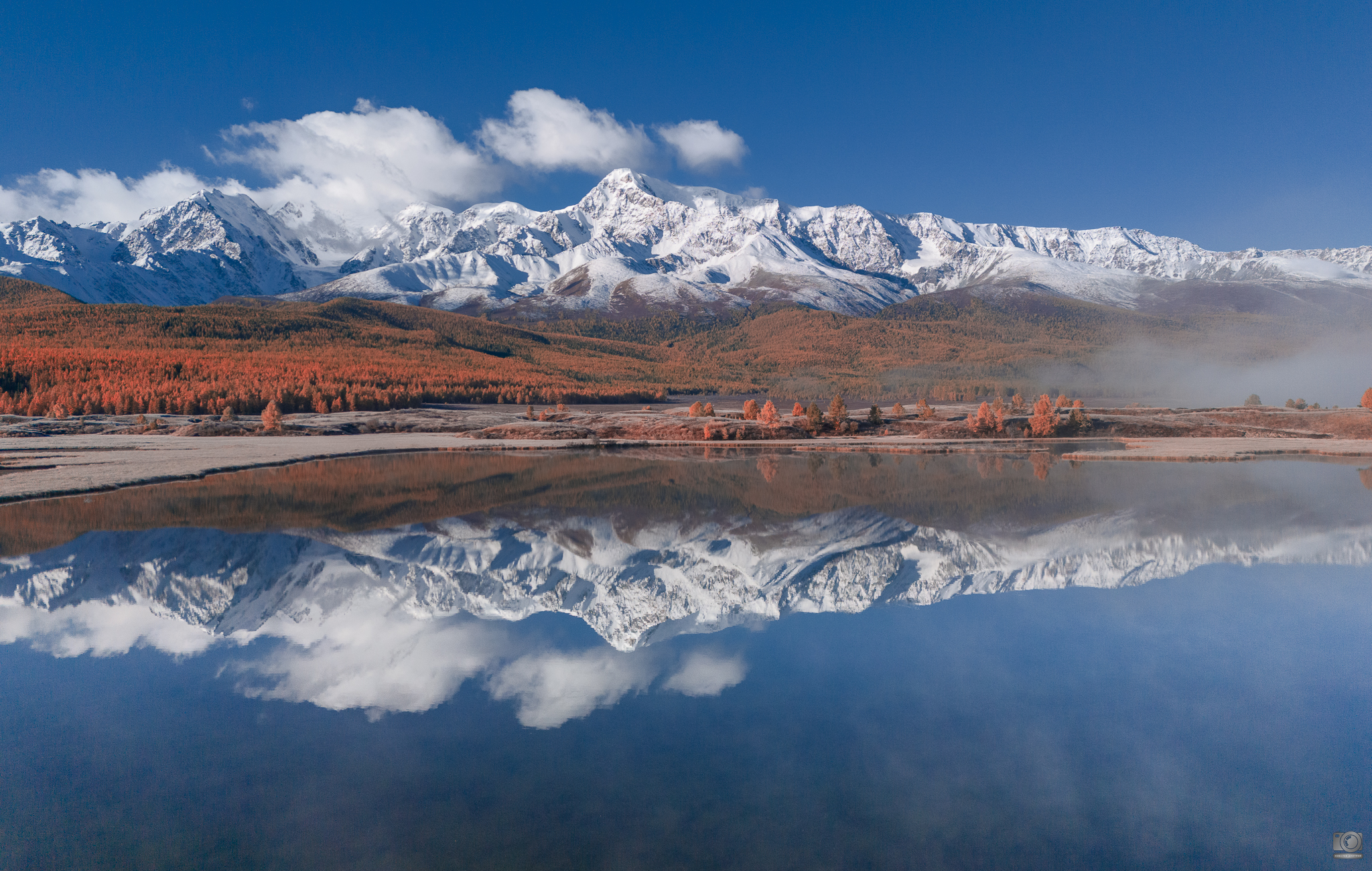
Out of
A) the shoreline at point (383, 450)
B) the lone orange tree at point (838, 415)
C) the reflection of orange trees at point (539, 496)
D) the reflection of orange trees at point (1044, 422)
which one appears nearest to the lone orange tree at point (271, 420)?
the shoreline at point (383, 450)

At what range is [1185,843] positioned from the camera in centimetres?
868

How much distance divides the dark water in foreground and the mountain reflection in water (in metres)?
0.15

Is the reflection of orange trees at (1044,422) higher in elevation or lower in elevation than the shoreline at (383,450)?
higher

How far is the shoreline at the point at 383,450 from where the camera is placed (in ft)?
140

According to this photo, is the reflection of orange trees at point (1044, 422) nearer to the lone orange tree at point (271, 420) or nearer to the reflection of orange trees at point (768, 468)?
the reflection of orange trees at point (768, 468)

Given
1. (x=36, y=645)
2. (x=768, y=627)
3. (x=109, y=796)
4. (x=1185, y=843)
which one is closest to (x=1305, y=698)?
(x=1185, y=843)

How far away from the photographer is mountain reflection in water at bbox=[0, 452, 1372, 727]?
14688 millimetres

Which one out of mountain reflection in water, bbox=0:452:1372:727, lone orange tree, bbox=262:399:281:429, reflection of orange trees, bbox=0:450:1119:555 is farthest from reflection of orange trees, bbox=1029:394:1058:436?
lone orange tree, bbox=262:399:281:429

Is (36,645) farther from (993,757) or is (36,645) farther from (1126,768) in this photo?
(1126,768)

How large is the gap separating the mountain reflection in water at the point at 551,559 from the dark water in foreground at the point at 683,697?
153mm

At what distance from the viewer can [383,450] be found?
235 feet

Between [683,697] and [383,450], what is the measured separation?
65.7 m

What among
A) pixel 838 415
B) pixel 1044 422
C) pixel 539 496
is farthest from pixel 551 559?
pixel 1044 422

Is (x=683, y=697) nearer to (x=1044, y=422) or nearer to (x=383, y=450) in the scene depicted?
(x=383, y=450)
